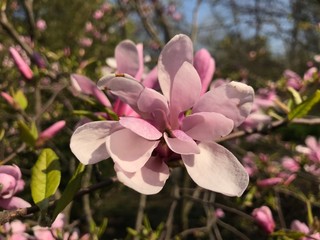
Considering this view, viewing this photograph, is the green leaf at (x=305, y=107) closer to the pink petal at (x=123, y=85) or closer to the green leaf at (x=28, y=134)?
the pink petal at (x=123, y=85)

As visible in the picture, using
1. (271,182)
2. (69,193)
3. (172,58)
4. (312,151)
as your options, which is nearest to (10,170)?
(69,193)

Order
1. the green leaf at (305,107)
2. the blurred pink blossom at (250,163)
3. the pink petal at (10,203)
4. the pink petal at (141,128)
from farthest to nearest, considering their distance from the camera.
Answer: the blurred pink blossom at (250,163) → the green leaf at (305,107) → the pink petal at (10,203) → the pink petal at (141,128)

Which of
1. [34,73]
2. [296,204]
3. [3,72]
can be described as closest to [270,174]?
[296,204]

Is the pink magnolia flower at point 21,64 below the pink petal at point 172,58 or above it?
below

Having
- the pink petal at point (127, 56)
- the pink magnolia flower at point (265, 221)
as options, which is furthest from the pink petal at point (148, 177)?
the pink magnolia flower at point (265, 221)

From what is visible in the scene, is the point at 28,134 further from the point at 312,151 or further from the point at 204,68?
the point at 312,151

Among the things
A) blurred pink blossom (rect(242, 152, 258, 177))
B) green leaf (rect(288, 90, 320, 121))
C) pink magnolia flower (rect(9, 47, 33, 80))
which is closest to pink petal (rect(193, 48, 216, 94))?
green leaf (rect(288, 90, 320, 121))

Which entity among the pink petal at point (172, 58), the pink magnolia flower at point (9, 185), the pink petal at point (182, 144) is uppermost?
the pink petal at point (172, 58)

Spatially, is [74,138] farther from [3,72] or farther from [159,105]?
[3,72]
